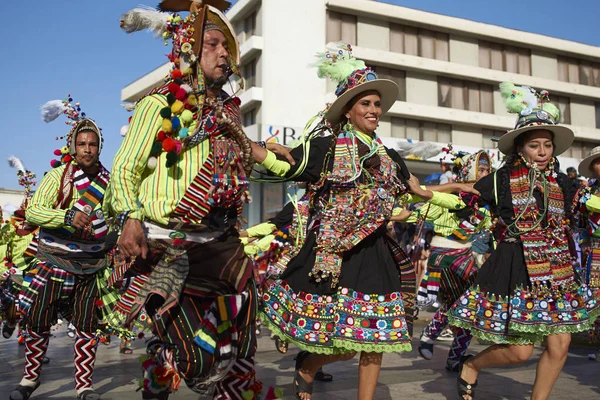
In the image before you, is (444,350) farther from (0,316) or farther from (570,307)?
(0,316)

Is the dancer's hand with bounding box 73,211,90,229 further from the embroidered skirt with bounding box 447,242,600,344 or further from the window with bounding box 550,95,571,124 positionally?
the window with bounding box 550,95,571,124

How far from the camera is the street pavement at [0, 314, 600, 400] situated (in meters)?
5.84

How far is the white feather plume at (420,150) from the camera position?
Answer: 30109 millimetres

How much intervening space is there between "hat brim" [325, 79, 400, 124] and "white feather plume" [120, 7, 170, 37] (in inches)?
57.6

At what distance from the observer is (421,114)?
35.2 meters

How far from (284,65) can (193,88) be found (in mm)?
29140

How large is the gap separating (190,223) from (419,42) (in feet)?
114

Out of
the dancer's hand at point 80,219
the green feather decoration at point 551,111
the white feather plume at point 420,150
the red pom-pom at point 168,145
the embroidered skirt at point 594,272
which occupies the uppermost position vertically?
the white feather plume at point 420,150

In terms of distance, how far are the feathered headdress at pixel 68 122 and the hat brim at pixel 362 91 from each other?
8.68ft

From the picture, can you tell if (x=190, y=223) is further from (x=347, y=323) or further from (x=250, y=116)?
(x=250, y=116)

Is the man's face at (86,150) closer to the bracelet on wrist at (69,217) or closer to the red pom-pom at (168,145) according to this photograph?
the bracelet on wrist at (69,217)

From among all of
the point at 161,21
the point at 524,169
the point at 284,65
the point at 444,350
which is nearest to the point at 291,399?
the point at 524,169

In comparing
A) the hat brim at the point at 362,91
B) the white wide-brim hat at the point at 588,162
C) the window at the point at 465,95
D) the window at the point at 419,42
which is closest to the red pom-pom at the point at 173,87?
the hat brim at the point at 362,91

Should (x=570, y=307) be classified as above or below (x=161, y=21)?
below
